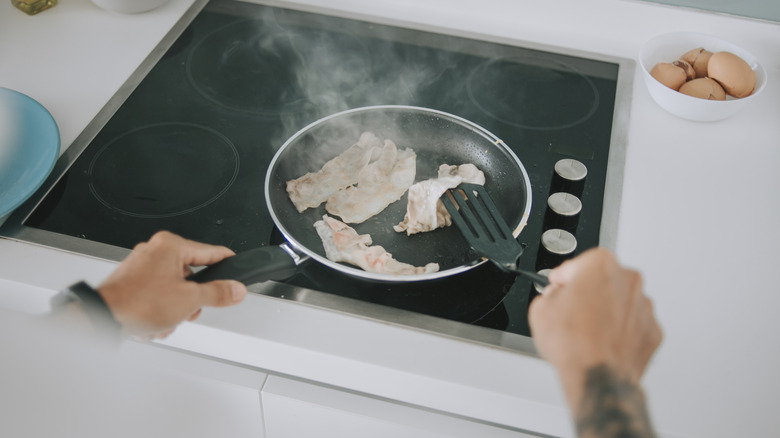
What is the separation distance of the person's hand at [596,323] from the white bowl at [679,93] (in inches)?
21.6

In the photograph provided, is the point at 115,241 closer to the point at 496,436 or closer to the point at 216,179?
the point at 216,179

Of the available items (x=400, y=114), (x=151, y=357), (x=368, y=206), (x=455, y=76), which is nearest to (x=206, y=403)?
(x=151, y=357)

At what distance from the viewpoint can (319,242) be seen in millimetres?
886

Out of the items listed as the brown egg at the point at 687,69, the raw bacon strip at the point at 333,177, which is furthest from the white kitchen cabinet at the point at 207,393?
the brown egg at the point at 687,69

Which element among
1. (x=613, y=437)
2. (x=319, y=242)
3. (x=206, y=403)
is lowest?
(x=206, y=403)

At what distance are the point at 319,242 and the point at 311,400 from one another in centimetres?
23

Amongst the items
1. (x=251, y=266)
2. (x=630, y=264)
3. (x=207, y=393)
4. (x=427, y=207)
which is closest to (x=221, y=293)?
(x=251, y=266)

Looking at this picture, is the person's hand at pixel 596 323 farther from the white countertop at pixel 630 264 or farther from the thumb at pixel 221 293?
the thumb at pixel 221 293

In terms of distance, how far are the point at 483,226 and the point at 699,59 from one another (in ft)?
1.80

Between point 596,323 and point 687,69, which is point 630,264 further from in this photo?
point 687,69

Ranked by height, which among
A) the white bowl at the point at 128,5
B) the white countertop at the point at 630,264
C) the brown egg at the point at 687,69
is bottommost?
the white countertop at the point at 630,264

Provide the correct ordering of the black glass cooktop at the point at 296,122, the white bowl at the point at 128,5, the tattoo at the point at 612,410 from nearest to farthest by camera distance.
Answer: the tattoo at the point at 612,410 → the black glass cooktop at the point at 296,122 → the white bowl at the point at 128,5

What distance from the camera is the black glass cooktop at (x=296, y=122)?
849mm

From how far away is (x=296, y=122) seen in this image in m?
1.06
